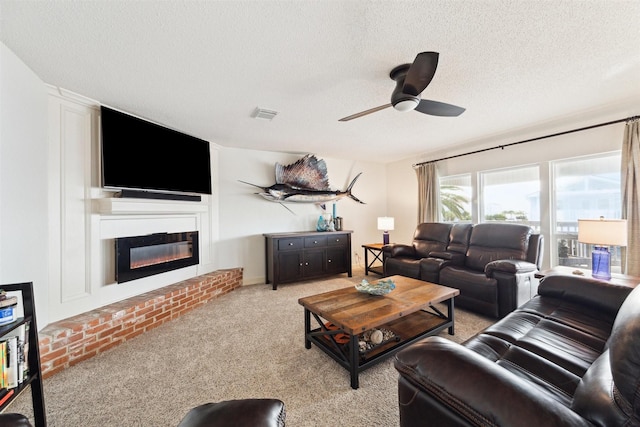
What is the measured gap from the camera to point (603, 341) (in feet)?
4.54

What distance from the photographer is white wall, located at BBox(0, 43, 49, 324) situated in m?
1.65

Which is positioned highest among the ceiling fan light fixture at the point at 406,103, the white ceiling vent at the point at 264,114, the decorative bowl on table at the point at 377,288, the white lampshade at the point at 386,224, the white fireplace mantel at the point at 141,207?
the white ceiling vent at the point at 264,114

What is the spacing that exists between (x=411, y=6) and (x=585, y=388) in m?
1.81

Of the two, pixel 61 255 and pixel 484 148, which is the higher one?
pixel 484 148

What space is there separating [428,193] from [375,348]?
3414 mm

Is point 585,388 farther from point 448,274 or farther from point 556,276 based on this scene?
point 448,274

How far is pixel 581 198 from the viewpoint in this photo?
304cm

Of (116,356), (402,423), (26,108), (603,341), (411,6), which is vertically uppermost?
(411,6)

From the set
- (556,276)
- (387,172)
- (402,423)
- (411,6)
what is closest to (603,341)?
(556,276)

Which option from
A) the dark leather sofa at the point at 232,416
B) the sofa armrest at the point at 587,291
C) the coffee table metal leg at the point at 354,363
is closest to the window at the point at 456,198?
the sofa armrest at the point at 587,291

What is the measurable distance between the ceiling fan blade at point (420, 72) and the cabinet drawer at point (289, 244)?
281cm

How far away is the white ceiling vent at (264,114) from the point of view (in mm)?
2611

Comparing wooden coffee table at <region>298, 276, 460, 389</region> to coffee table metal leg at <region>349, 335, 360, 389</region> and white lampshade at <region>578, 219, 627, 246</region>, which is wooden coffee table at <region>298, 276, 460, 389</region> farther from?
white lampshade at <region>578, 219, 627, 246</region>

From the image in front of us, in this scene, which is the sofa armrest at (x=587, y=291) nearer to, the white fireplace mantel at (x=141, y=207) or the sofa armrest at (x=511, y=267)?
the sofa armrest at (x=511, y=267)
